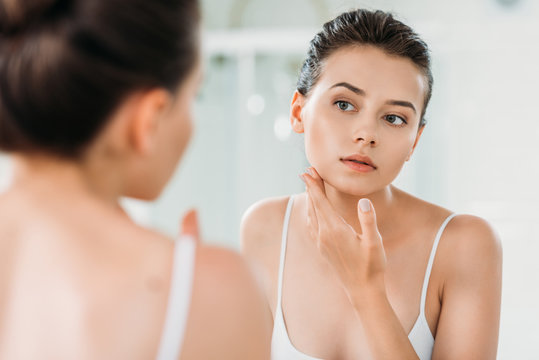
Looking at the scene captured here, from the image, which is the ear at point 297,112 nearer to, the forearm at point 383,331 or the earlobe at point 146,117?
the forearm at point 383,331

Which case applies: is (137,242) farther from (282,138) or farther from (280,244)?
(282,138)

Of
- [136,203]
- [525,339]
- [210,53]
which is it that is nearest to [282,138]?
[210,53]

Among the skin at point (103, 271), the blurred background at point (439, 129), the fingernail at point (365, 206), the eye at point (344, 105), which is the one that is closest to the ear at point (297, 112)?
the eye at point (344, 105)

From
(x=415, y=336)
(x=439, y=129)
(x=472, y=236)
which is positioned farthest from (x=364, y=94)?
(x=439, y=129)

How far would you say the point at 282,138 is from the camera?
105 inches

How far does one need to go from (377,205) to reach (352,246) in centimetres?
18

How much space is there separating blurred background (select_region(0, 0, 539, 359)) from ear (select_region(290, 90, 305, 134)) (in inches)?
57.1

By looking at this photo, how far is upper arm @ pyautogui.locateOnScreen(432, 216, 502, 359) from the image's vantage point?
0.89 m

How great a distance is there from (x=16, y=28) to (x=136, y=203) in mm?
2370

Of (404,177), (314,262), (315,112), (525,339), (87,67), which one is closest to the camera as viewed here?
(87,67)

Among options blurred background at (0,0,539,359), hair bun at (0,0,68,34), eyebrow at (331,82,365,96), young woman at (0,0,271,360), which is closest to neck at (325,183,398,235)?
eyebrow at (331,82,365,96)

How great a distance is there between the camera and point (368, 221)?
83 centimetres

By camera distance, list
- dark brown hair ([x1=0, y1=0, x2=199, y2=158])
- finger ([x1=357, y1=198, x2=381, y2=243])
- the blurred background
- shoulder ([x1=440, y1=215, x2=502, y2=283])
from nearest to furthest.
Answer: dark brown hair ([x1=0, y1=0, x2=199, y2=158]) → finger ([x1=357, y1=198, x2=381, y2=243]) → shoulder ([x1=440, y1=215, x2=502, y2=283]) → the blurred background

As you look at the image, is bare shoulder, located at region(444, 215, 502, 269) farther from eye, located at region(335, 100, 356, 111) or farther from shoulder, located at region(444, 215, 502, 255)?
eye, located at region(335, 100, 356, 111)
